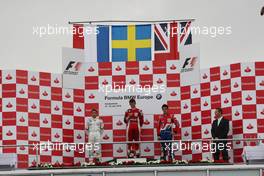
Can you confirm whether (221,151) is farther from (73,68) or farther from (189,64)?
(73,68)

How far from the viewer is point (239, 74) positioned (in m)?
47.4

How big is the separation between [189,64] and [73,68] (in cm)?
464

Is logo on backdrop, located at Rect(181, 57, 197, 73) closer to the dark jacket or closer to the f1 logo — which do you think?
the f1 logo

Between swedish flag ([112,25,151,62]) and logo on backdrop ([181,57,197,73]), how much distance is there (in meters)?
1.54

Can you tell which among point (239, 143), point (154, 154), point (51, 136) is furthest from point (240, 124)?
point (51, 136)

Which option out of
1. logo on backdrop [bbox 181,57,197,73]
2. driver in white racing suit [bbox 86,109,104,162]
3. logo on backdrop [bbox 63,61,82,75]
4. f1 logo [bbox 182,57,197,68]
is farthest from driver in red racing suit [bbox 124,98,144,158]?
logo on backdrop [bbox 63,61,82,75]

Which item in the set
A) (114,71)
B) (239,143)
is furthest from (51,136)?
(239,143)

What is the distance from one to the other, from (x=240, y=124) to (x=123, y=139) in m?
4.91

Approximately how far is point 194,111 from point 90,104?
4.18 m

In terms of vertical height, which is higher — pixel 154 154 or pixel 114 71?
pixel 114 71

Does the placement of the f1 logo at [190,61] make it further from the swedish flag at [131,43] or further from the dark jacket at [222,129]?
the dark jacket at [222,129]

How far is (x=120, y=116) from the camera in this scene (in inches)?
1918

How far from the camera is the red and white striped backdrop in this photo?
155ft

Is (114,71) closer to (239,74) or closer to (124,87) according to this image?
(124,87)
